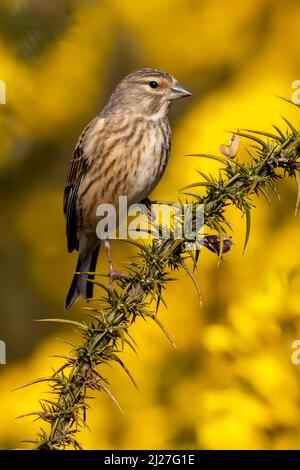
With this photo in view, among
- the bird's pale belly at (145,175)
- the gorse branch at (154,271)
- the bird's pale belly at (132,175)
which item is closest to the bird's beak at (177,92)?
the bird's pale belly at (132,175)

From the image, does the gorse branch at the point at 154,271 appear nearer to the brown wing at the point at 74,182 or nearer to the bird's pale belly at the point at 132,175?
the bird's pale belly at the point at 132,175

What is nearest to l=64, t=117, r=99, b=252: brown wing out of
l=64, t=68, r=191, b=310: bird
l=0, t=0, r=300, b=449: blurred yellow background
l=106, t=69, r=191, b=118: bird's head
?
l=64, t=68, r=191, b=310: bird

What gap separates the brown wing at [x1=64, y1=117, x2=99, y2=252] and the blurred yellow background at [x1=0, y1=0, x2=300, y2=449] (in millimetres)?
291

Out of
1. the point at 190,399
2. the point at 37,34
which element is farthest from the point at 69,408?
the point at 37,34

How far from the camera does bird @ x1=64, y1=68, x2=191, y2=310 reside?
4375mm

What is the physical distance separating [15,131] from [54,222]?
87cm

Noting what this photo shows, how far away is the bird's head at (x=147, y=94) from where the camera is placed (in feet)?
15.1

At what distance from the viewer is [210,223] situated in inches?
78.4

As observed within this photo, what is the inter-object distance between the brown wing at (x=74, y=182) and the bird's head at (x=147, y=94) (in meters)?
→ 0.18

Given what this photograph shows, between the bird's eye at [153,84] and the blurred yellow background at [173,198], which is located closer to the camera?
the blurred yellow background at [173,198]

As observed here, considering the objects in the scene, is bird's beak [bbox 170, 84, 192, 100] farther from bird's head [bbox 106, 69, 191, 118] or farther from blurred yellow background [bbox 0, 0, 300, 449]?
blurred yellow background [bbox 0, 0, 300, 449]

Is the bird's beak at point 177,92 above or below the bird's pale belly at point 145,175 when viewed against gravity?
above

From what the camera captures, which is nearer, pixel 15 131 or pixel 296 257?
A: pixel 296 257
